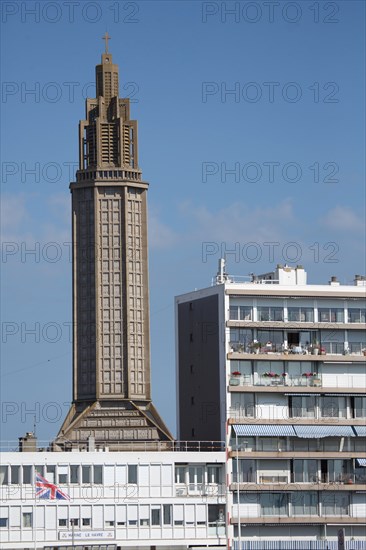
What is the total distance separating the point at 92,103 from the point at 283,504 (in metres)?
66.1

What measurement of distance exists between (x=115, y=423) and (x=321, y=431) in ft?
141

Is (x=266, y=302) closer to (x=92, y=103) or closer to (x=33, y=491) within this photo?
(x=33, y=491)

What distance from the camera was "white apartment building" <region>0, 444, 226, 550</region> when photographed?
13612cm

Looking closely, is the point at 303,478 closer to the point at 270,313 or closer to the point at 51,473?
the point at 270,313

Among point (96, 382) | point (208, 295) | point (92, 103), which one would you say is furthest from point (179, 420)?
point (92, 103)

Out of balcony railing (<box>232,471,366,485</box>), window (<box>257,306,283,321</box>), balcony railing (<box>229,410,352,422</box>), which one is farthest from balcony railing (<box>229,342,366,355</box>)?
balcony railing (<box>232,471,366,485</box>)

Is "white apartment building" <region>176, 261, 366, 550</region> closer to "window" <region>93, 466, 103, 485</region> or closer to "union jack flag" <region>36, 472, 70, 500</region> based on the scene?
"window" <region>93, 466, 103, 485</region>

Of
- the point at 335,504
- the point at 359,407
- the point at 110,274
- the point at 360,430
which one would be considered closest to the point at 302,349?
the point at 359,407

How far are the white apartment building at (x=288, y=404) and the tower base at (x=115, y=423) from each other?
31831 millimetres

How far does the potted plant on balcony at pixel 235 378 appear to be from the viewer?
141 m

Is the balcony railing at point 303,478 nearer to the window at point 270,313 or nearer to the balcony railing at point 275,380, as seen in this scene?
the balcony railing at point 275,380

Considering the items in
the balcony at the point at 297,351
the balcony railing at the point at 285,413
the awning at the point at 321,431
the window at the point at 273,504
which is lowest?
the window at the point at 273,504

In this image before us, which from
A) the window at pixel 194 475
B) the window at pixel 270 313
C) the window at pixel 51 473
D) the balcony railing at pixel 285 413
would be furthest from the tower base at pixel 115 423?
the window at pixel 51 473

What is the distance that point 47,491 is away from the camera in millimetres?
136875
